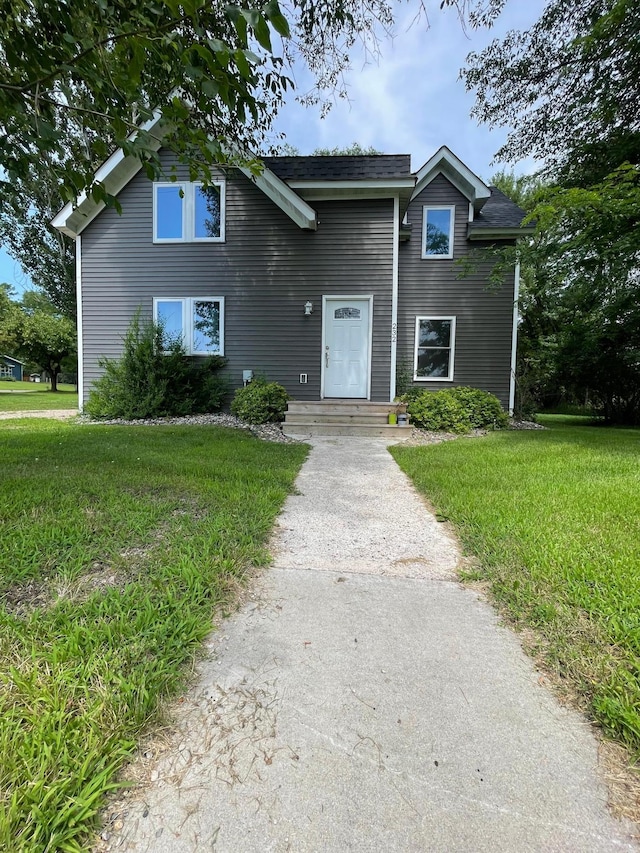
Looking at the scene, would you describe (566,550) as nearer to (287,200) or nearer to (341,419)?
(341,419)

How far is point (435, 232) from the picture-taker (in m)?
10.5

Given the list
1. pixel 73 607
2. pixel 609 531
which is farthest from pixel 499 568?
pixel 73 607

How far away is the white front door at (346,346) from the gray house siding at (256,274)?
195 mm

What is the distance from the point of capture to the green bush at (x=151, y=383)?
9023 mm

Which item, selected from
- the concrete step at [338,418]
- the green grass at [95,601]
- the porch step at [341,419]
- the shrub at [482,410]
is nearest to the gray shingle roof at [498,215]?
the shrub at [482,410]

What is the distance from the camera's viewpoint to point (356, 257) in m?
9.37

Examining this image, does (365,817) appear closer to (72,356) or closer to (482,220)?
(482,220)

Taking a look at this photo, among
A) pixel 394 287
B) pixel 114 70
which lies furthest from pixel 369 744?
pixel 394 287

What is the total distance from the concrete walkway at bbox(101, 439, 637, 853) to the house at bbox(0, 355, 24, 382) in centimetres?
7203

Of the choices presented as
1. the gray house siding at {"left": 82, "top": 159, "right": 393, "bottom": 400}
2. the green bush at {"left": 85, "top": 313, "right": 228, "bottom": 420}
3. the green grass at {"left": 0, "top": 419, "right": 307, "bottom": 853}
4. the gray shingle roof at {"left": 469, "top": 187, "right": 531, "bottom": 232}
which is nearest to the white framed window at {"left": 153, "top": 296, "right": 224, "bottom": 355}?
the gray house siding at {"left": 82, "top": 159, "right": 393, "bottom": 400}

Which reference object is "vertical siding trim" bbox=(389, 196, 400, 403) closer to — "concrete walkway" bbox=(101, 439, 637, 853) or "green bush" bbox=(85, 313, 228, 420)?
"green bush" bbox=(85, 313, 228, 420)

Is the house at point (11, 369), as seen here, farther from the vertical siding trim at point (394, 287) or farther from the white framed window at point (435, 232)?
the vertical siding trim at point (394, 287)

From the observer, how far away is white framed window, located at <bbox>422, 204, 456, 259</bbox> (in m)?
10.5

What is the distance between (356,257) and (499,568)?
8356 mm
